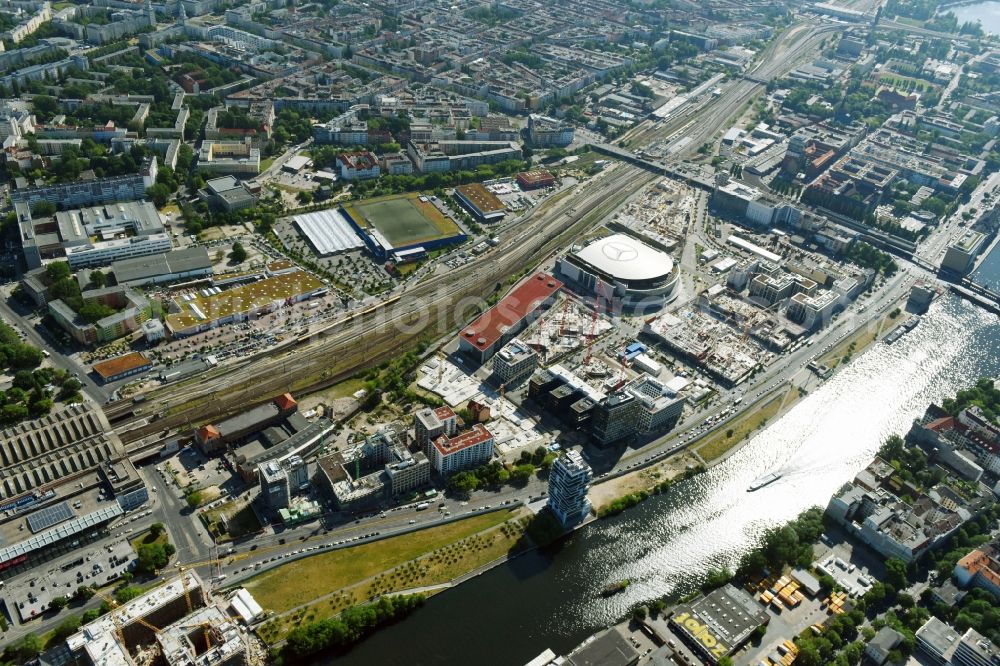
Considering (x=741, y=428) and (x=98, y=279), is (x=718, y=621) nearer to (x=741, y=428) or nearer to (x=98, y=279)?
(x=741, y=428)

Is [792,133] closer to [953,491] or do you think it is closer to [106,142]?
[953,491]

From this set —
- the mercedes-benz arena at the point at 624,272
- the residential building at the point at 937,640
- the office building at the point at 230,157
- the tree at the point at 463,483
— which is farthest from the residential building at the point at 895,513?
the office building at the point at 230,157

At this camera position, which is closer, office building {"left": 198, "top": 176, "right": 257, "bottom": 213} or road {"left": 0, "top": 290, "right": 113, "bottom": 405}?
road {"left": 0, "top": 290, "right": 113, "bottom": 405}

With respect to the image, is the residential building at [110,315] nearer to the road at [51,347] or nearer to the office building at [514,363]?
the road at [51,347]

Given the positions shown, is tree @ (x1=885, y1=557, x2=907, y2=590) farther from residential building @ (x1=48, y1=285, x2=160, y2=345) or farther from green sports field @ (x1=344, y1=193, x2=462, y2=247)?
residential building @ (x1=48, y1=285, x2=160, y2=345)

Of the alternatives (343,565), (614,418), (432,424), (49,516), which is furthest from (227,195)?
(614,418)

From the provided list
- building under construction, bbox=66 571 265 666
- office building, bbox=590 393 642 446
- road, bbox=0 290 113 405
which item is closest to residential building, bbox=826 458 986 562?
office building, bbox=590 393 642 446
